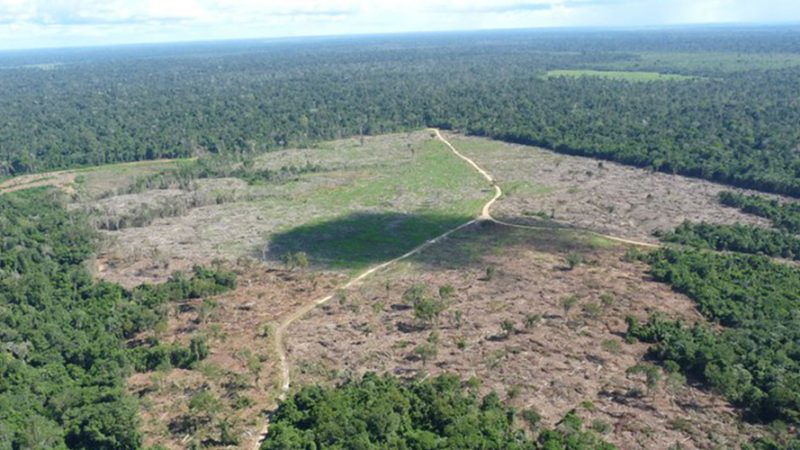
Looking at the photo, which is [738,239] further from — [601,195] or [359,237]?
[359,237]

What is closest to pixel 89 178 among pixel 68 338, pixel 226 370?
pixel 68 338

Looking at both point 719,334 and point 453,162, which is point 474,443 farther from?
point 453,162

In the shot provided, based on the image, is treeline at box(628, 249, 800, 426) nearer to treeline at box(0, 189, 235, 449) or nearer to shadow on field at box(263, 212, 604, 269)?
shadow on field at box(263, 212, 604, 269)

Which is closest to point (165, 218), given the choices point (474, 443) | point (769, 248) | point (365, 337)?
point (365, 337)

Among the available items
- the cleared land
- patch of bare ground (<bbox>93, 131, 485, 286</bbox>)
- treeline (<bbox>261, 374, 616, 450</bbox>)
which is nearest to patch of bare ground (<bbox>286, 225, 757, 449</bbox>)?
the cleared land

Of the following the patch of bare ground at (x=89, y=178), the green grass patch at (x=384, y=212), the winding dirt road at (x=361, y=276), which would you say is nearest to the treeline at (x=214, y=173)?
the patch of bare ground at (x=89, y=178)

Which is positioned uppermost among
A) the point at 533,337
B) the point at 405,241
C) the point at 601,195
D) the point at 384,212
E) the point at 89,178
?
the point at 89,178
